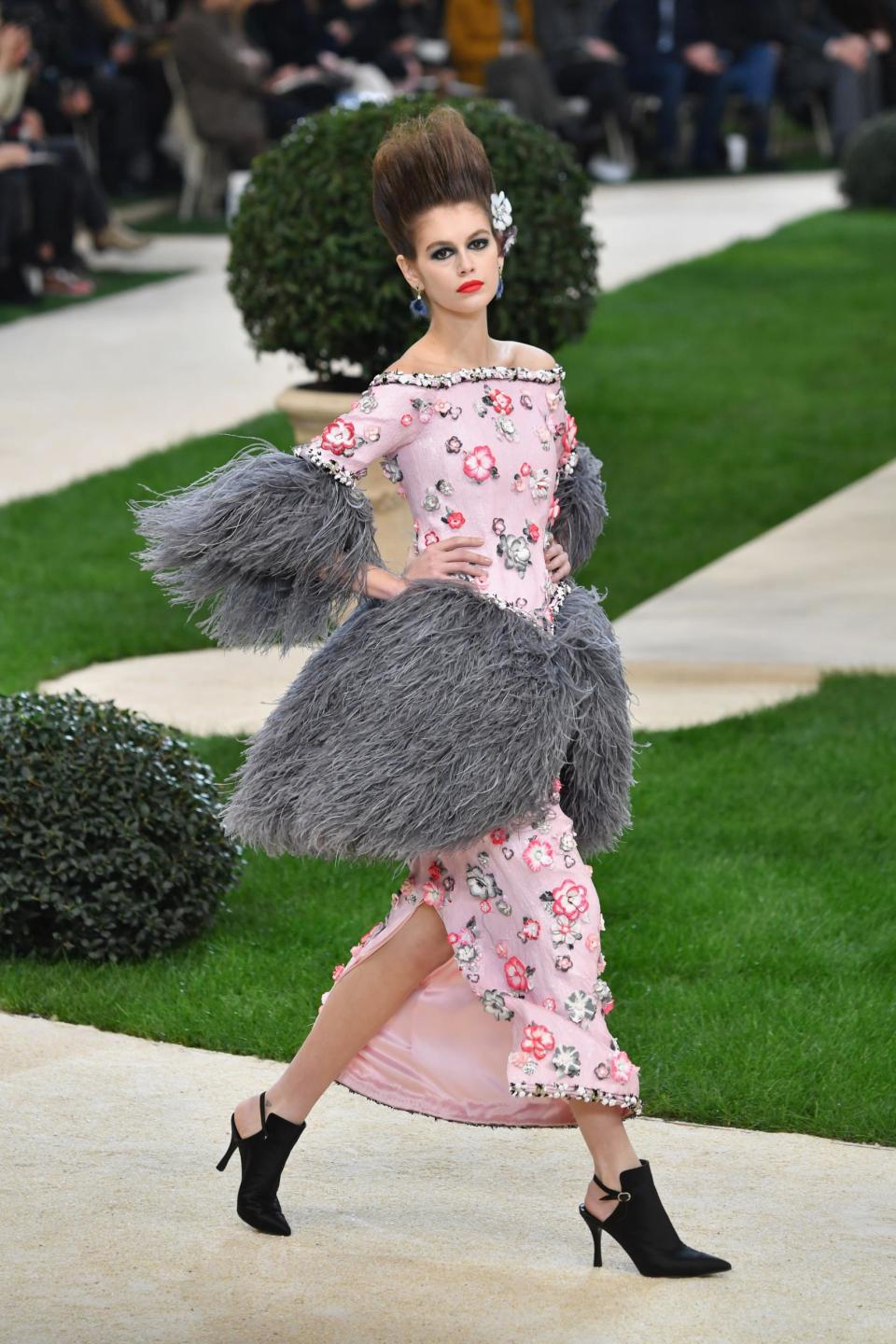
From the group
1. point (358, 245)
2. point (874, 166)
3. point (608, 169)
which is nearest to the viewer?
point (358, 245)

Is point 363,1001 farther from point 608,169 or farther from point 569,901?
point 608,169

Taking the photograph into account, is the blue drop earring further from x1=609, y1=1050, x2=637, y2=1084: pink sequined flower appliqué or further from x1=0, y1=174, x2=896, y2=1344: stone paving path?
x1=0, y1=174, x2=896, y2=1344: stone paving path

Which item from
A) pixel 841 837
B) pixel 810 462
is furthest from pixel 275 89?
pixel 841 837

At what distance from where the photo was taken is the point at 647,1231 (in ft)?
11.6

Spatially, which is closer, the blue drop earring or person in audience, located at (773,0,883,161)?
the blue drop earring

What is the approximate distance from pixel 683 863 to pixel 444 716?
2277mm

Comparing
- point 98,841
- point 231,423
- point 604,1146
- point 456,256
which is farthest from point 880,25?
point 604,1146

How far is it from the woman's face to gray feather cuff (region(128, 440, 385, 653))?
0.35m

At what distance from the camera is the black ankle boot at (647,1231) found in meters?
3.54

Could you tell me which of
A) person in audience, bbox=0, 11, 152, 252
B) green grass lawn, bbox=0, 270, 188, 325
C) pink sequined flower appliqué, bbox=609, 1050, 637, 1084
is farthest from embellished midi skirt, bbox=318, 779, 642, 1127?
person in audience, bbox=0, 11, 152, 252

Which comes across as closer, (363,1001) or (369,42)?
(363,1001)

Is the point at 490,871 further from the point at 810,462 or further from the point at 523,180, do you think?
the point at 810,462

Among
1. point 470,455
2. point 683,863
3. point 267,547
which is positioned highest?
point 470,455

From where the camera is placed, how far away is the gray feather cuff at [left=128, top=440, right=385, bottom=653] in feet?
12.0
